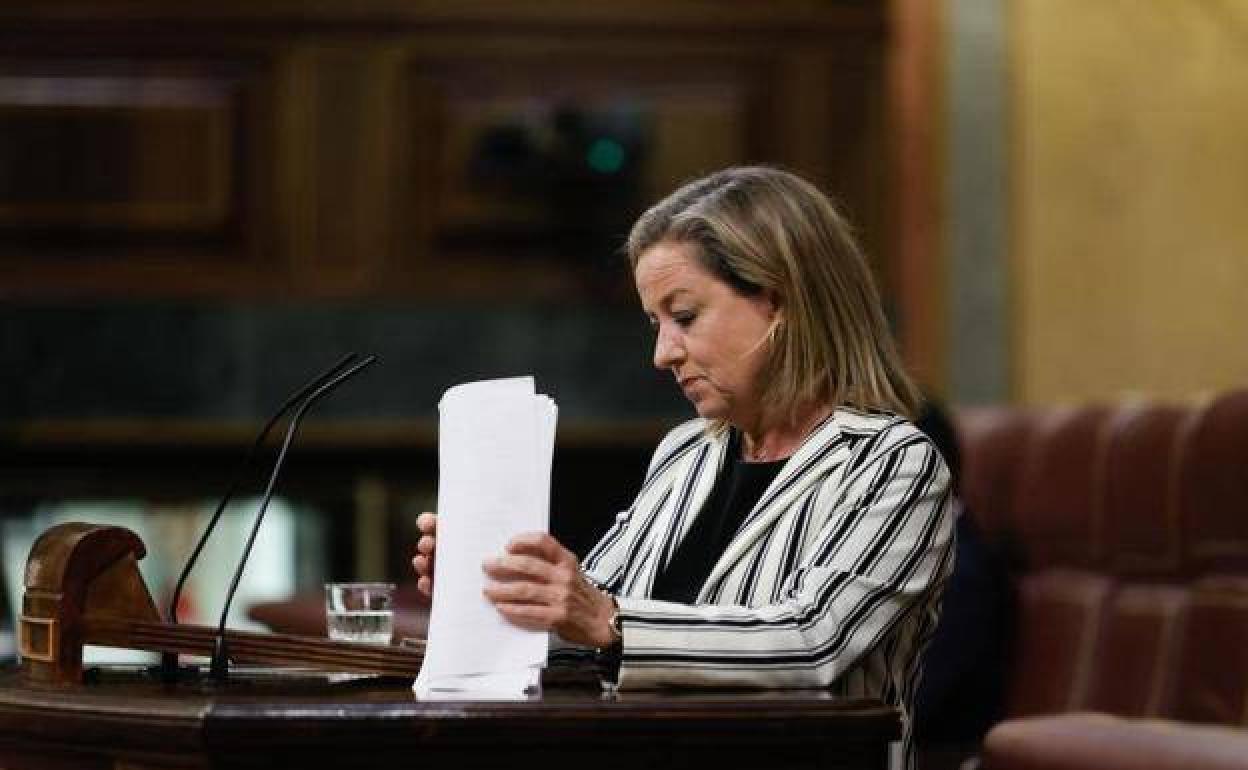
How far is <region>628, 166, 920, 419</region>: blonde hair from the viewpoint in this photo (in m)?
2.06

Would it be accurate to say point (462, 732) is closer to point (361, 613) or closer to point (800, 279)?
point (361, 613)

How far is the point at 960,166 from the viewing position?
5.30 metres

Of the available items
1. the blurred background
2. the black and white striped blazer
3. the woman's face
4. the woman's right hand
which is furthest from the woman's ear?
the blurred background

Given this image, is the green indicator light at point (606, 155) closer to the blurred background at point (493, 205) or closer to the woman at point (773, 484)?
the blurred background at point (493, 205)

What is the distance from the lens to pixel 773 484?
204cm

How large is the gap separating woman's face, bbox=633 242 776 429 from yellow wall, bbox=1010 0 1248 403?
330 cm

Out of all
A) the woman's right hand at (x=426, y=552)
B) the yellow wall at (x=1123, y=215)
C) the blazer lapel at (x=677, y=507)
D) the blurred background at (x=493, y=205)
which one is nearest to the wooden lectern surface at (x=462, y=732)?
the woman's right hand at (x=426, y=552)

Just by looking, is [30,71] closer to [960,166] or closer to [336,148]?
[336,148]

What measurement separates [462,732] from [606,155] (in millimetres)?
3686

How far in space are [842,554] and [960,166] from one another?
350cm

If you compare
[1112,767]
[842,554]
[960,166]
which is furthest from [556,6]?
[842,554]

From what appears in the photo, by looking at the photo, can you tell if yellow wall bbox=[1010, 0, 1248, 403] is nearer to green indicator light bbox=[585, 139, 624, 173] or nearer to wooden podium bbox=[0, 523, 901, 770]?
green indicator light bbox=[585, 139, 624, 173]

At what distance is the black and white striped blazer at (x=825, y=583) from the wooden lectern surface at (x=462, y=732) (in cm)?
8

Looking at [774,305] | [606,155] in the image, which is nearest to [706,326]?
[774,305]
